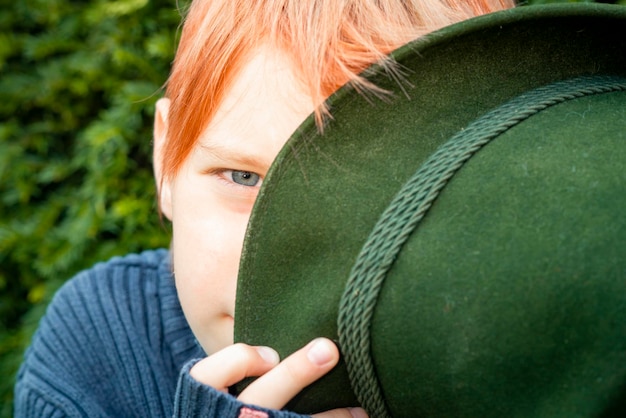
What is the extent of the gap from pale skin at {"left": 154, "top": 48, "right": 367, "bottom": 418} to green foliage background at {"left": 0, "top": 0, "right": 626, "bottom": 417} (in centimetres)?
78

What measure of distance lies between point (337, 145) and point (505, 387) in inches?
13.4

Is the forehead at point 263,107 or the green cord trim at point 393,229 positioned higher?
the forehead at point 263,107

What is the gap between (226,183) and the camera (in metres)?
1.07

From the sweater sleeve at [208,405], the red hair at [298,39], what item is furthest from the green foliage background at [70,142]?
the sweater sleeve at [208,405]

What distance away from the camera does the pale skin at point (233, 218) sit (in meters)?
0.90

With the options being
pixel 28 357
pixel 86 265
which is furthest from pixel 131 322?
pixel 86 265

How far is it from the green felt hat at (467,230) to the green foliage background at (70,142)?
113 centimetres

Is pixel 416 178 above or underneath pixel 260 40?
underneath

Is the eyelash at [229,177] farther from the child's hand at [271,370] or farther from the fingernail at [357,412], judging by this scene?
the fingernail at [357,412]

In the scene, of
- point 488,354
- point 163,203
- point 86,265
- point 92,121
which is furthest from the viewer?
point 92,121

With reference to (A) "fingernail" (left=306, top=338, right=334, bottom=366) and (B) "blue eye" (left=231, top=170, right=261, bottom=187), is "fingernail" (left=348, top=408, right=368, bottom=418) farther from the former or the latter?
(B) "blue eye" (left=231, top=170, right=261, bottom=187)

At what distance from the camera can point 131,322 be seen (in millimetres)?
1563

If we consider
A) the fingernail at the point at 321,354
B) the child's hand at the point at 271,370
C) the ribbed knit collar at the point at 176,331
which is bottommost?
the ribbed knit collar at the point at 176,331

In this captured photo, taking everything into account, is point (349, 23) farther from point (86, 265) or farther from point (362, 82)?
point (86, 265)
